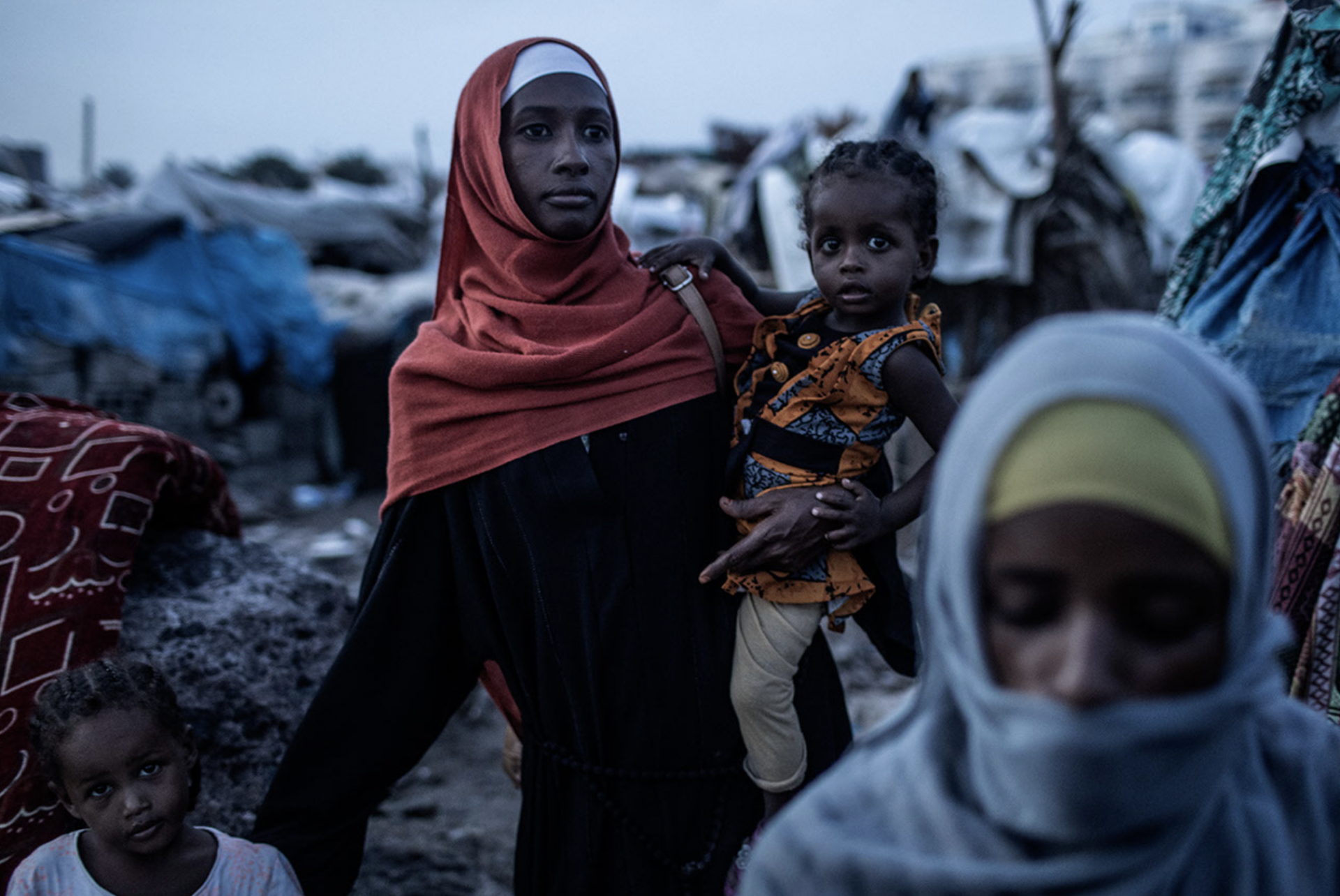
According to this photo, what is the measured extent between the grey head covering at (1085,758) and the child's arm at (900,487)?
64 cm

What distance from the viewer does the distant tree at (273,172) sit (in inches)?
1026

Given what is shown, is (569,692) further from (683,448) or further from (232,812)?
A: (232,812)

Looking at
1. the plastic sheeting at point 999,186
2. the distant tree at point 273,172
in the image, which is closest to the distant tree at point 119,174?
the distant tree at point 273,172

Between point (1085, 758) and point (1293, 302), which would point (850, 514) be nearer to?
point (1085, 758)

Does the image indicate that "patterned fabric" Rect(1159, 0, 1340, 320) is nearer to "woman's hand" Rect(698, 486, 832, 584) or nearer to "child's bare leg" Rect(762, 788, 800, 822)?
"woman's hand" Rect(698, 486, 832, 584)

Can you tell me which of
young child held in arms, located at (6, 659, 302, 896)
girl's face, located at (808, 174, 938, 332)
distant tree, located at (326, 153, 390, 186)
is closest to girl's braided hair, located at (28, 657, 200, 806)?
young child held in arms, located at (6, 659, 302, 896)

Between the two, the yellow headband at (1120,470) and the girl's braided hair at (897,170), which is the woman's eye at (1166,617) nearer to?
the yellow headband at (1120,470)

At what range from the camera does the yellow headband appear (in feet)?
2.50

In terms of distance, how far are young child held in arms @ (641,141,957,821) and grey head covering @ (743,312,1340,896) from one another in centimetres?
69

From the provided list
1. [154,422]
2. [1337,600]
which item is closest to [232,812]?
[1337,600]

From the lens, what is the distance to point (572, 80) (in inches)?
74.6

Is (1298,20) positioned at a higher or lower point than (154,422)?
higher

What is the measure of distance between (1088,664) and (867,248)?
1.05m

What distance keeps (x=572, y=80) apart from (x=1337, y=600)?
1889 mm
